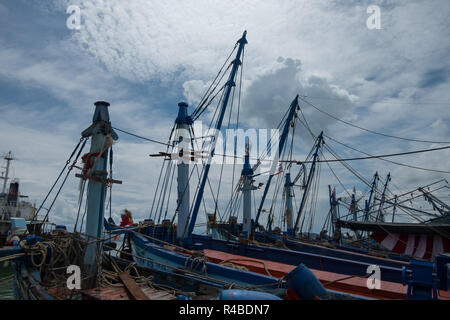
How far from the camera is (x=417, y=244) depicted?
1535 cm

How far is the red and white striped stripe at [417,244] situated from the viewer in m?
14.7

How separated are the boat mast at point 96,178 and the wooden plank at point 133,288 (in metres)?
1.87

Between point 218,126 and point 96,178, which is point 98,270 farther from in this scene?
point 218,126

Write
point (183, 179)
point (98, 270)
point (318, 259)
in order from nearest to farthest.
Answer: point (98, 270)
point (318, 259)
point (183, 179)

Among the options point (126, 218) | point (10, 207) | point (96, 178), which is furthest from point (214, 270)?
point (10, 207)

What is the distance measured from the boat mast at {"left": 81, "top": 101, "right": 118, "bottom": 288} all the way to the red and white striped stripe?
1515 cm

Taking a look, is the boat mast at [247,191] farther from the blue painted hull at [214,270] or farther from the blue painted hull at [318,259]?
the blue painted hull at [214,270]

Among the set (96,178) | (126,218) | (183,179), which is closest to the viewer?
(96,178)

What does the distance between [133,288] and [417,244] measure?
15.1 metres
